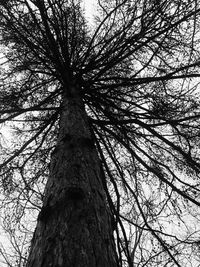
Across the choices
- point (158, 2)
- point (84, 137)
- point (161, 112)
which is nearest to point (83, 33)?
point (158, 2)

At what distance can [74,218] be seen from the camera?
118 centimetres

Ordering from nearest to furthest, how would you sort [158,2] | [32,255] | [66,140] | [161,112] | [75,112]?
[32,255] < [66,140] < [75,112] < [158,2] < [161,112]

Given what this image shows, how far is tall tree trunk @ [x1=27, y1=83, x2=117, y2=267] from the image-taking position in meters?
0.99

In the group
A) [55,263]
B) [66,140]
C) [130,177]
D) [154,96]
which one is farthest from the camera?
[130,177]

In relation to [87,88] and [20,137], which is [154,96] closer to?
[87,88]

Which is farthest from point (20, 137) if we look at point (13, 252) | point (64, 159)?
point (13, 252)

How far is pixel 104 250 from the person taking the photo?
1.09 m

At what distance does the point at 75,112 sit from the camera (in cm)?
266

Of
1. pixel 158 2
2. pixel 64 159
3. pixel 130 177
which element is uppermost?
pixel 158 2

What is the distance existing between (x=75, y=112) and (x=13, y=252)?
17.6 ft

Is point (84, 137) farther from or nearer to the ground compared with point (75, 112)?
nearer to the ground

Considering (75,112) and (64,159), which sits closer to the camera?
(64,159)

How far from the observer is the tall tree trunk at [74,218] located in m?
0.99

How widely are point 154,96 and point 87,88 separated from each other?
109 centimetres
